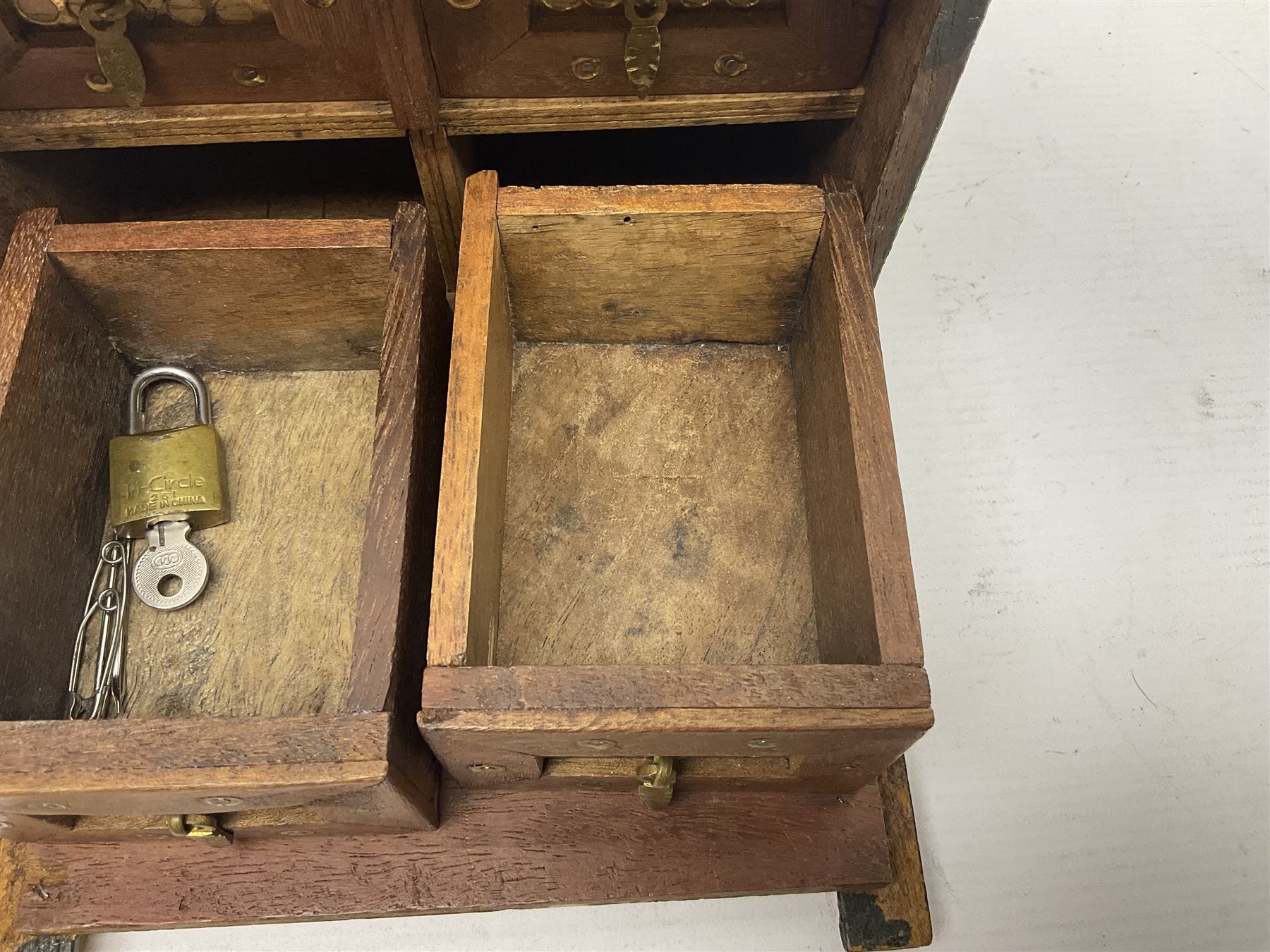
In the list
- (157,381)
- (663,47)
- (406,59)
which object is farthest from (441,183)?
(157,381)

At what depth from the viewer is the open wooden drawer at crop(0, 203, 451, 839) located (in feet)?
2.13

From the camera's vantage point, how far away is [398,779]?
69cm

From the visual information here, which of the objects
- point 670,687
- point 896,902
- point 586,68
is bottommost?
point 896,902

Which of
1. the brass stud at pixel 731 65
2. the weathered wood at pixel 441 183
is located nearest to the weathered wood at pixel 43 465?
the weathered wood at pixel 441 183

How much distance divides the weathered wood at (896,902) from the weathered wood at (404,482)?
0.50m

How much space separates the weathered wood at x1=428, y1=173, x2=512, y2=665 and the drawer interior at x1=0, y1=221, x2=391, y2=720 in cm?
10

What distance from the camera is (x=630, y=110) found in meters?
0.86

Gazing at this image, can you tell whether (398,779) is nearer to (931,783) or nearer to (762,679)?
(762,679)

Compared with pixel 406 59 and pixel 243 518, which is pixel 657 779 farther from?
pixel 406 59

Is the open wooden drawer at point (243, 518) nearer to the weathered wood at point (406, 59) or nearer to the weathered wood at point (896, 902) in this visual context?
the weathered wood at point (406, 59)

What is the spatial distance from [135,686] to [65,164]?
532mm

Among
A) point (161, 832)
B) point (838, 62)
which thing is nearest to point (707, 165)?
point (838, 62)

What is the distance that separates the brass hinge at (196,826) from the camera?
2.43 ft

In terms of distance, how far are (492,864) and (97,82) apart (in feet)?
2.51
